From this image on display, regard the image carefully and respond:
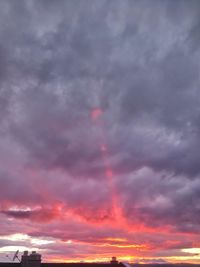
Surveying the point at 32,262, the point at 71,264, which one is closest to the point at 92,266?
the point at 71,264

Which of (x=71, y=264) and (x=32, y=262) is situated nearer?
(x=32, y=262)

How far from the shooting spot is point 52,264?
116 ft

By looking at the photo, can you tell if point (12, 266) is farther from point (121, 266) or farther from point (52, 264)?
point (121, 266)

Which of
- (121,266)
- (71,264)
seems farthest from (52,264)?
(121,266)

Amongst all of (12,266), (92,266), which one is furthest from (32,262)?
(92,266)

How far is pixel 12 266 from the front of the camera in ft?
111

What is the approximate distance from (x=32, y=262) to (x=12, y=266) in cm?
302

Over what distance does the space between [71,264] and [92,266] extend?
1.95m

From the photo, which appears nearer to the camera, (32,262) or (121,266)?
(32,262)

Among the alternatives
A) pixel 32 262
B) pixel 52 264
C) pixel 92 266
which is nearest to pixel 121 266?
pixel 92 266

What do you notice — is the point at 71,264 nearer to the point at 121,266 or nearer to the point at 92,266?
the point at 92,266

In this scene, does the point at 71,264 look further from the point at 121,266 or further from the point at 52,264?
the point at 121,266

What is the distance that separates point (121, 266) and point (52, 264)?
21.4ft

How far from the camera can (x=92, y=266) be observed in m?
35.5
